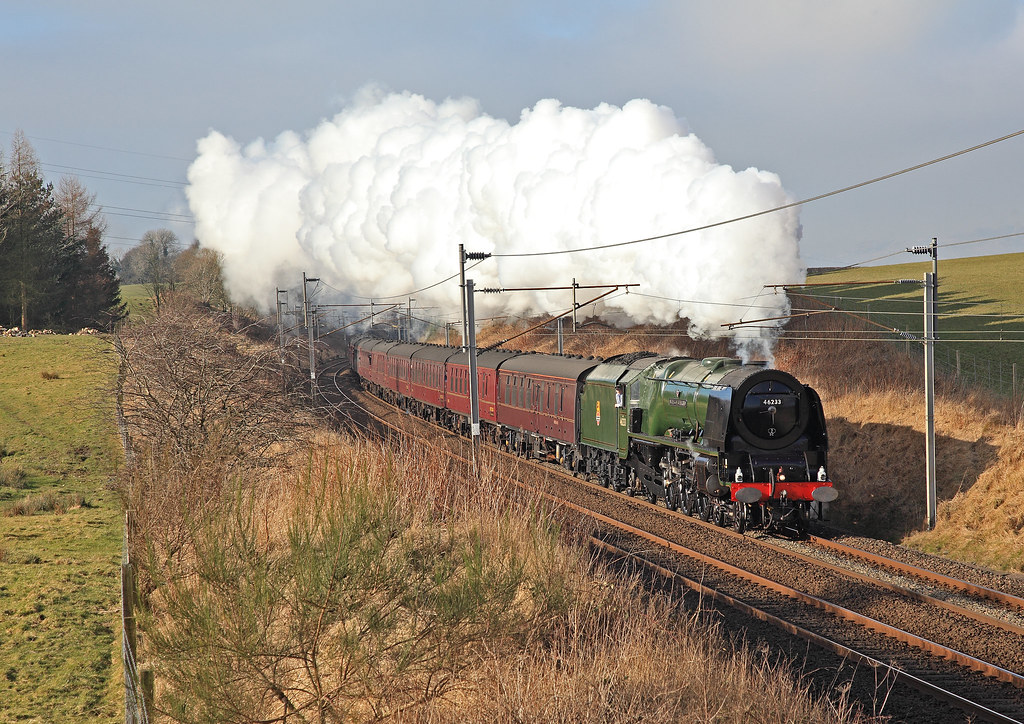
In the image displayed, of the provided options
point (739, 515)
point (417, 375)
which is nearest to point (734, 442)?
point (739, 515)

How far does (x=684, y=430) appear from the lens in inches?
736

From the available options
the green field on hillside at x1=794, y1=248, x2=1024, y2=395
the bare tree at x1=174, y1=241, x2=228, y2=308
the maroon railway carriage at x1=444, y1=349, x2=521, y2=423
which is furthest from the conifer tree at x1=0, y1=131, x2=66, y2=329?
the green field on hillside at x1=794, y1=248, x2=1024, y2=395

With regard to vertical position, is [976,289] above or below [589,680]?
above

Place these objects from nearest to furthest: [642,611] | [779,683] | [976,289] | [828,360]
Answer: [779,683]
[642,611]
[828,360]
[976,289]

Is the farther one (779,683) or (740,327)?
(740,327)

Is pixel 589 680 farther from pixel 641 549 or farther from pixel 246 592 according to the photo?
pixel 641 549

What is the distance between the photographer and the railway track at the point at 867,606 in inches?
361

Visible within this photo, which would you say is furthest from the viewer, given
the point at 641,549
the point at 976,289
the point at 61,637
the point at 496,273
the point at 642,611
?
the point at 976,289

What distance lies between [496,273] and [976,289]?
3626 centimetres

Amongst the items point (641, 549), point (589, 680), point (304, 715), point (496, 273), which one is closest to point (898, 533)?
point (641, 549)

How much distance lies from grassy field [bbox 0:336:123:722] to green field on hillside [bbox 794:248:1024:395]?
2405 cm

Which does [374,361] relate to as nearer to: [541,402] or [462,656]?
[541,402]

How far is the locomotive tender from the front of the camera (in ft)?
54.7

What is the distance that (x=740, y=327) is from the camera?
25.0 metres
